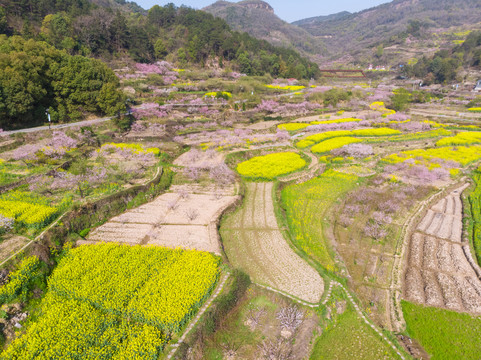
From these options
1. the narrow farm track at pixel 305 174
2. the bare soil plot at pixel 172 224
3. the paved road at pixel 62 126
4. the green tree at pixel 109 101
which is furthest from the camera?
the green tree at pixel 109 101

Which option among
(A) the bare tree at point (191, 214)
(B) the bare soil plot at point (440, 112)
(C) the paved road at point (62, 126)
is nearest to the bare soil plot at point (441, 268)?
(A) the bare tree at point (191, 214)

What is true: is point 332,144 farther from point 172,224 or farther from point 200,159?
point 172,224

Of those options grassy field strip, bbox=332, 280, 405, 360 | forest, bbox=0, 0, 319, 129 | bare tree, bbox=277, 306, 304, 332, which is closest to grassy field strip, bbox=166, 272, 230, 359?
bare tree, bbox=277, 306, 304, 332

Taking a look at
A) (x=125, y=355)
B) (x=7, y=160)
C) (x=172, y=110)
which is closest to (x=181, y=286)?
(x=125, y=355)

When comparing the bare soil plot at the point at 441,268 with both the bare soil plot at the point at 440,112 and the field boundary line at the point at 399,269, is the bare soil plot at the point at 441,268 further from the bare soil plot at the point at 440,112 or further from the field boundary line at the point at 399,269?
the bare soil plot at the point at 440,112

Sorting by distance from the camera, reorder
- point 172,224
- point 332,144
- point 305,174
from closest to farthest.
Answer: point 172,224
point 305,174
point 332,144

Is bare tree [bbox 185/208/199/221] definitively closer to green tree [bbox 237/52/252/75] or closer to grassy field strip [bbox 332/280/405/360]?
grassy field strip [bbox 332/280/405/360]

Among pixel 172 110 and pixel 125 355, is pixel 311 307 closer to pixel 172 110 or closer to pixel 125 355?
pixel 125 355

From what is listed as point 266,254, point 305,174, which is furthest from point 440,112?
point 266,254
